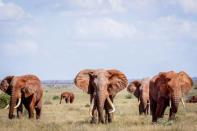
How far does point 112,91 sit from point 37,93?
444cm

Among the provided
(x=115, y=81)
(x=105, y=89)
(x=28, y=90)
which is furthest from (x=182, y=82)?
(x=28, y=90)

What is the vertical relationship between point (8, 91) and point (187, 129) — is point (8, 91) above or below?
above

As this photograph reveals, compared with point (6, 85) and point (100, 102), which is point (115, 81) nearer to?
point (100, 102)

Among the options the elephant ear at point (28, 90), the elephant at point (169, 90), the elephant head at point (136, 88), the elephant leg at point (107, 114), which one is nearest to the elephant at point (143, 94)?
the elephant head at point (136, 88)

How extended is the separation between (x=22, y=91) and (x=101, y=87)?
4.43 meters

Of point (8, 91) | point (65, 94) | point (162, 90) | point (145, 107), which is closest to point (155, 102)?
point (162, 90)

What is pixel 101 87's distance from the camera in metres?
14.1

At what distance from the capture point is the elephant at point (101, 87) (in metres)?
14.0

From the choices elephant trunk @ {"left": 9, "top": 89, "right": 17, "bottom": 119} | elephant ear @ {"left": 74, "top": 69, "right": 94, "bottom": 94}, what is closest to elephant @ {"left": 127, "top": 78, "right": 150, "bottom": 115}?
elephant ear @ {"left": 74, "top": 69, "right": 94, "bottom": 94}

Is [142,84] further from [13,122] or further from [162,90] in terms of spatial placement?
[13,122]

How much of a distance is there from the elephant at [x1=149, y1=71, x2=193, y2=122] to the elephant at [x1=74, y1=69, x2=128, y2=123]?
1.62m

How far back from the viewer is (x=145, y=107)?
2203 centimetres

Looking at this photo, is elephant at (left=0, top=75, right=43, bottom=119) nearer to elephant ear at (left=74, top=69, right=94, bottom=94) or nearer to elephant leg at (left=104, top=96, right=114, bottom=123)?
elephant ear at (left=74, top=69, right=94, bottom=94)

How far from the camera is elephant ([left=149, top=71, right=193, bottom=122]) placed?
46.5 feet
